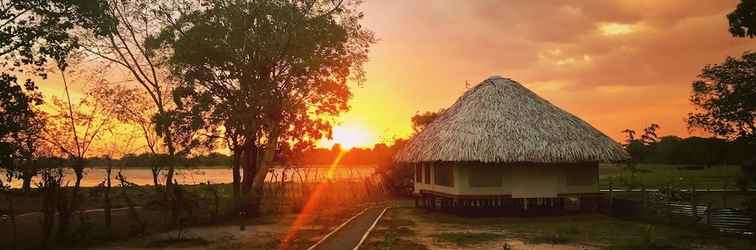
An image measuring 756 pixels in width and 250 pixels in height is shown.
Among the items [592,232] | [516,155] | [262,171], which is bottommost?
[592,232]

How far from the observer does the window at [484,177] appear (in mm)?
21422

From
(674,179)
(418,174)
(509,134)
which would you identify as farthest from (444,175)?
(674,179)

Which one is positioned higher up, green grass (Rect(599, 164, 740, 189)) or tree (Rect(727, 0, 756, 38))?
tree (Rect(727, 0, 756, 38))

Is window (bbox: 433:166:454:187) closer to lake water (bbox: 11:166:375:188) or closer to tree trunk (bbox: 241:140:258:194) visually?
tree trunk (bbox: 241:140:258:194)

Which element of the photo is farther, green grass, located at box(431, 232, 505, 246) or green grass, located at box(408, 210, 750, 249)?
green grass, located at box(431, 232, 505, 246)

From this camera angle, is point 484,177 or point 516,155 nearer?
point 516,155

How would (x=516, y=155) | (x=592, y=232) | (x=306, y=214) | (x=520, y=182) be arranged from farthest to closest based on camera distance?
(x=306, y=214)
(x=520, y=182)
(x=516, y=155)
(x=592, y=232)

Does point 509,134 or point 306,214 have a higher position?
point 509,134

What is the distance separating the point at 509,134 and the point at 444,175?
3.14m

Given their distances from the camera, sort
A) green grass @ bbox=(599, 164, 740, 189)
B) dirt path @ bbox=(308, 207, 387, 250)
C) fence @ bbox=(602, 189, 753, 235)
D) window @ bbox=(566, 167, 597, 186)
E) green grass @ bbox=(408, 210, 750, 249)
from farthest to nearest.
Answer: green grass @ bbox=(599, 164, 740, 189) < window @ bbox=(566, 167, 597, 186) < fence @ bbox=(602, 189, 753, 235) < green grass @ bbox=(408, 210, 750, 249) < dirt path @ bbox=(308, 207, 387, 250)

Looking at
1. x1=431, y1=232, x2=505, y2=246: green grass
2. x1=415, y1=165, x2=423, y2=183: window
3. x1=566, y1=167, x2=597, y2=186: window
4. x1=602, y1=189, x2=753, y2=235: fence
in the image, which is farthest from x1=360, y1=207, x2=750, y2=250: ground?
x1=415, y1=165, x2=423, y2=183: window

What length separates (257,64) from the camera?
23547 mm

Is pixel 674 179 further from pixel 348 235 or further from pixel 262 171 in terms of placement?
pixel 348 235

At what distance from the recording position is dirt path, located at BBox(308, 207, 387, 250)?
14.0 m
